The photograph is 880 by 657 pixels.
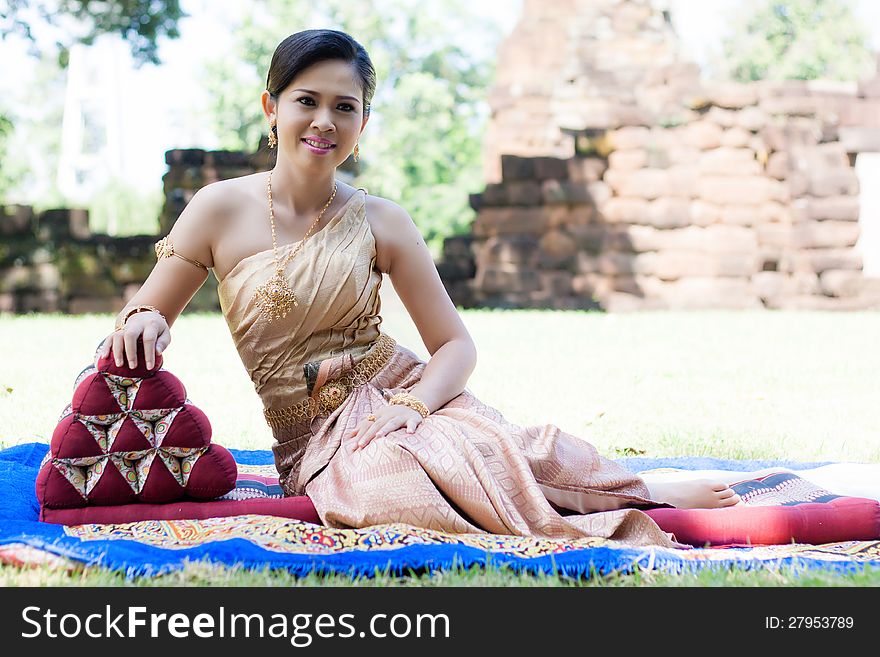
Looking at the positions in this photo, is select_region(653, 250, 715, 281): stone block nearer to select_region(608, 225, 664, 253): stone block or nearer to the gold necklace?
select_region(608, 225, 664, 253): stone block

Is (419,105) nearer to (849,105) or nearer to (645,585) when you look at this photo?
(849,105)

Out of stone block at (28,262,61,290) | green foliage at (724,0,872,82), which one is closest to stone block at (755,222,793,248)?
stone block at (28,262,61,290)

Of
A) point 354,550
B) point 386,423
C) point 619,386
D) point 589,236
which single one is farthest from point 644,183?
point 354,550

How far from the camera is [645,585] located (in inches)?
92.6

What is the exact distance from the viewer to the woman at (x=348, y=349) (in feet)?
8.87

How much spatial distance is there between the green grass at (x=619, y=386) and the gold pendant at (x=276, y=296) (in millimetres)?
863

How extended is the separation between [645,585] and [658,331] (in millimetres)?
8361

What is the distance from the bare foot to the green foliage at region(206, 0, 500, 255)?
2791cm

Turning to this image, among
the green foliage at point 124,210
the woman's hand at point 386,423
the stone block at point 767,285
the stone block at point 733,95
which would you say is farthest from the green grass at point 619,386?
the green foliage at point 124,210

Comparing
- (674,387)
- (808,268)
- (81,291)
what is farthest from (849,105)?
(81,291)

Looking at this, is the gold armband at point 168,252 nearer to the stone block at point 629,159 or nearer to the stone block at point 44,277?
the stone block at point 44,277

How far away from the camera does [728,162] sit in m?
13.8

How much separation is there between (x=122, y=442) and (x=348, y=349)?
0.72 metres

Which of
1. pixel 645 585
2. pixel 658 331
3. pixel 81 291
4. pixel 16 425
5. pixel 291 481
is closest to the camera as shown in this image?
pixel 645 585
